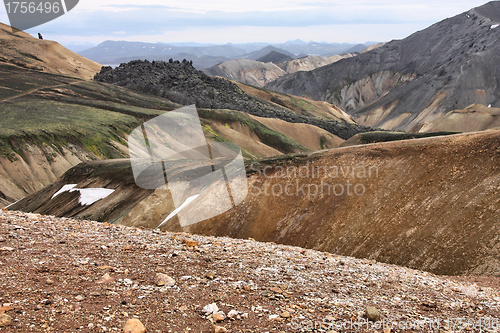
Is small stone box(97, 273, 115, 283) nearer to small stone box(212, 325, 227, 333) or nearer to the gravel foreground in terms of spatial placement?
the gravel foreground

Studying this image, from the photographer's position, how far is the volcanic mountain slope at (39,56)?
306ft

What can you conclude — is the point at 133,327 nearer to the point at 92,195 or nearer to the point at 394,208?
the point at 394,208

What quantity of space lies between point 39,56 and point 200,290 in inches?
4328

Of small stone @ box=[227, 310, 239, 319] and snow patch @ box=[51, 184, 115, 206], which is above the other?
small stone @ box=[227, 310, 239, 319]

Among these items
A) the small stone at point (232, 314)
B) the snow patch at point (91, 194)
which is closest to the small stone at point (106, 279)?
the small stone at point (232, 314)

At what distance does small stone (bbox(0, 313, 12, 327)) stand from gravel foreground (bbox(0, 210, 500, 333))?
0.02 meters

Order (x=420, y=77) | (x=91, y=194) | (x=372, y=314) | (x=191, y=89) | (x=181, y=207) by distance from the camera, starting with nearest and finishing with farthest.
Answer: (x=372, y=314) < (x=181, y=207) < (x=91, y=194) < (x=191, y=89) < (x=420, y=77)

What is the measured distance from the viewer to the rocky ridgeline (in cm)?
9219

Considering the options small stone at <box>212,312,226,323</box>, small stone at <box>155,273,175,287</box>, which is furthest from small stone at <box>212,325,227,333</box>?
small stone at <box>155,273,175,287</box>

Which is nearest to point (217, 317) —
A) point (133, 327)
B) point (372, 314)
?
point (133, 327)

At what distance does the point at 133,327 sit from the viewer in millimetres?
7410

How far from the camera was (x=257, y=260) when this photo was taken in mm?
11828

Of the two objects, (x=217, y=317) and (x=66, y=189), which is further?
(x=66, y=189)

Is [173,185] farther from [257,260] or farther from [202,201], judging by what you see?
[257,260]
